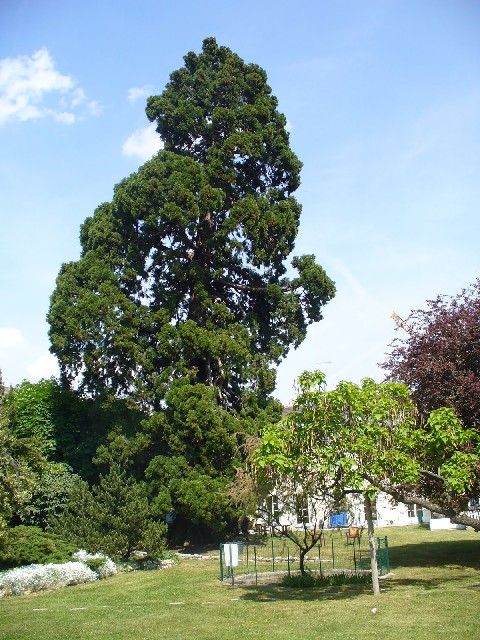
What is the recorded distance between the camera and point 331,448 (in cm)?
1421

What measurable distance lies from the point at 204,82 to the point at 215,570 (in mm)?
21775

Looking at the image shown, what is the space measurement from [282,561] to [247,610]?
10.4 meters

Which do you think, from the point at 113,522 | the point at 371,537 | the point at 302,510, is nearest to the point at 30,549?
the point at 113,522

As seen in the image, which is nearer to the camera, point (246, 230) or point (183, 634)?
point (183, 634)

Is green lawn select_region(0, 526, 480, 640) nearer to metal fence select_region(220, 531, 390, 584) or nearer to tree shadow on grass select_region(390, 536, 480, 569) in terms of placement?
tree shadow on grass select_region(390, 536, 480, 569)

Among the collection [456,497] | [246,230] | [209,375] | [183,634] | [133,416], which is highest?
[246,230]

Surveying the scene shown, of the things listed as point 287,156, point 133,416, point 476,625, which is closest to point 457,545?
point 133,416

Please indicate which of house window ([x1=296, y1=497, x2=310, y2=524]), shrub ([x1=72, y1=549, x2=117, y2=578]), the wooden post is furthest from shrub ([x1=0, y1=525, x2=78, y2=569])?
the wooden post

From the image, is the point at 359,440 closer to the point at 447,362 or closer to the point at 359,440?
the point at 359,440

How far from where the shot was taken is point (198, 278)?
28203 millimetres

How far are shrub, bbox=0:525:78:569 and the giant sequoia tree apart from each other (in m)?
4.50

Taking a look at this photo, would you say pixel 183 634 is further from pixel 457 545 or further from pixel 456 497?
pixel 457 545

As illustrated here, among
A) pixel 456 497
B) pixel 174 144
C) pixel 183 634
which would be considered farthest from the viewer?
pixel 174 144

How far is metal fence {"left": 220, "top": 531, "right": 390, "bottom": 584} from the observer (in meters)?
19.8
